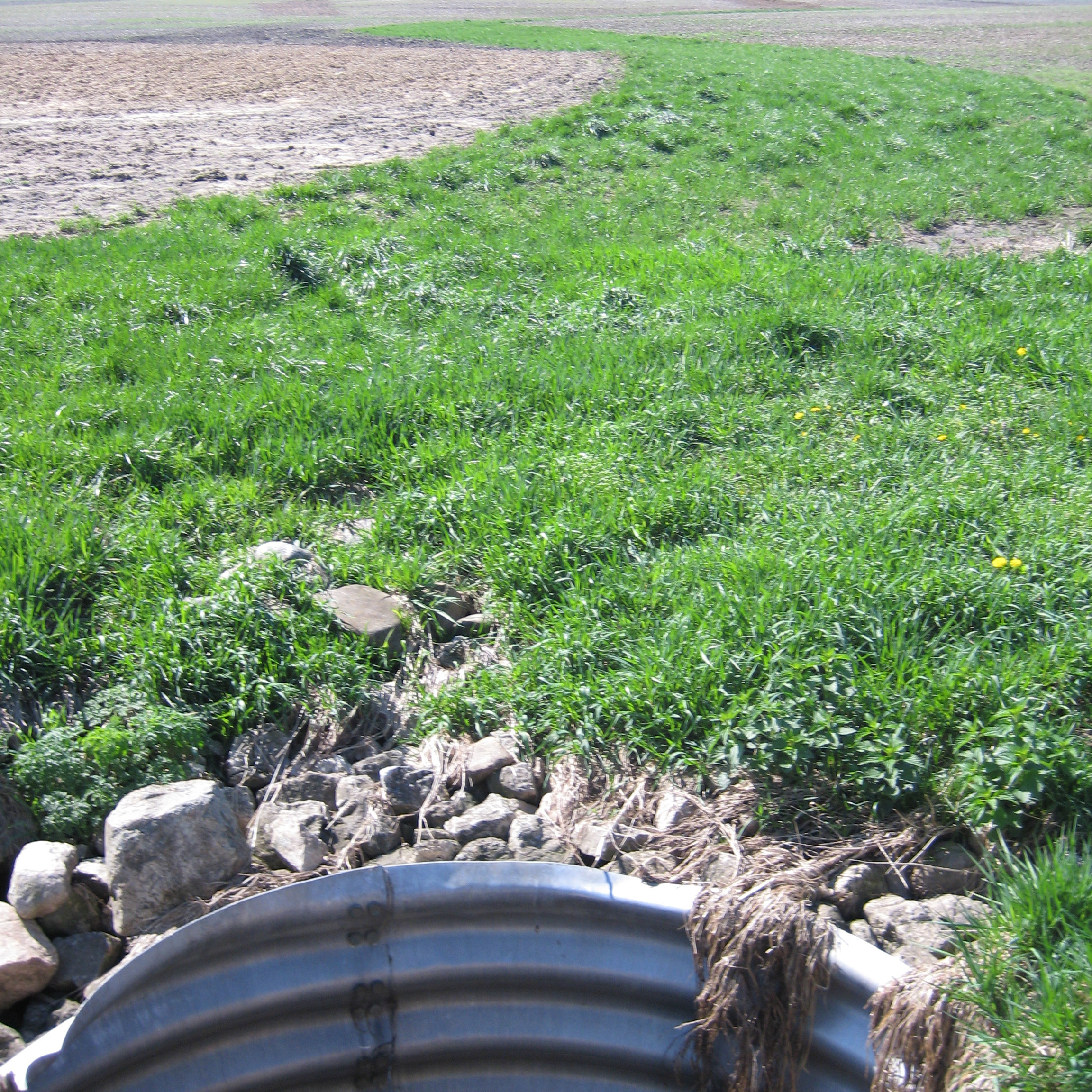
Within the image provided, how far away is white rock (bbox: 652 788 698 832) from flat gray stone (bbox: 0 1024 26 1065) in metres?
1.68

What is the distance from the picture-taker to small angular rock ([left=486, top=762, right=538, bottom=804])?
3119 mm

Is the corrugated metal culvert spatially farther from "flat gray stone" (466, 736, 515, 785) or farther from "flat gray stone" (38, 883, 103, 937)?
"flat gray stone" (466, 736, 515, 785)

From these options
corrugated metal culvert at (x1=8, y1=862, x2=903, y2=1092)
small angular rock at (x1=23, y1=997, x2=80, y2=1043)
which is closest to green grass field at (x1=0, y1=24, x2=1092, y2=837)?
small angular rock at (x1=23, y1=997, x2=80, y2=1043)

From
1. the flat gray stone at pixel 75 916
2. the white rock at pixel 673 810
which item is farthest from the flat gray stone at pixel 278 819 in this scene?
the white rock at pixel 673 810

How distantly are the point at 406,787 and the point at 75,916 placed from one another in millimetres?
949

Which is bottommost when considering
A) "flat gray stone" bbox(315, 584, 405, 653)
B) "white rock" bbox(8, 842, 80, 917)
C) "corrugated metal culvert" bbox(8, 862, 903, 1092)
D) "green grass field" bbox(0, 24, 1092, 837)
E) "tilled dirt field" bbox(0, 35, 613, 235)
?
"corrugated metal culvert" bbox(8, 862, 903, 1092)

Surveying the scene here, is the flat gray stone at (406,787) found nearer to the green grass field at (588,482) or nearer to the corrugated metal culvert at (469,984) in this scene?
the green grass field at (588,482)

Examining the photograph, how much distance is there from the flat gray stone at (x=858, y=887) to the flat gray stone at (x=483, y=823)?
94 cm

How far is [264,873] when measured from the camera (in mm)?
2799

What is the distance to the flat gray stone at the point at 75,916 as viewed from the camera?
8.59 feet

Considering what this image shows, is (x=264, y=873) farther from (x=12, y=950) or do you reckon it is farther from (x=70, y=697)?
(x=70, y=697)

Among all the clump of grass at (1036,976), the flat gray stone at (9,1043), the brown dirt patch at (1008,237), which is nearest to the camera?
the clump of grass at (1036,976)

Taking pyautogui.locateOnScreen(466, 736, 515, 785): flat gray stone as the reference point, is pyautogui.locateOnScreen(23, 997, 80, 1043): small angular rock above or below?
below

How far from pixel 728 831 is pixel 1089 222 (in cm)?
845
